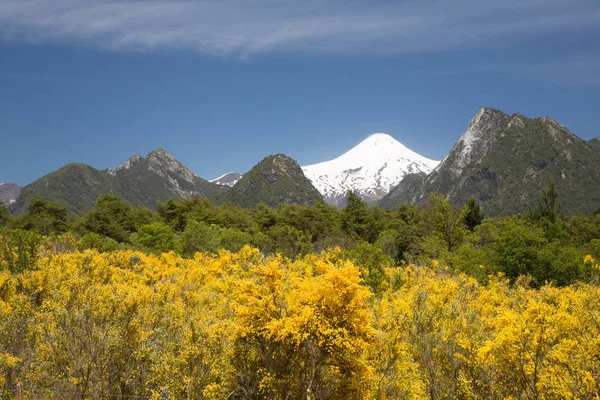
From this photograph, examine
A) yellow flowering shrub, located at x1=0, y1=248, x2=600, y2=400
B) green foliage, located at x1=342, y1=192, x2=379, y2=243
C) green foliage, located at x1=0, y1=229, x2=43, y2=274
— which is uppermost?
green foliage, located at x1=342, y1=192, x2=379, y2=243

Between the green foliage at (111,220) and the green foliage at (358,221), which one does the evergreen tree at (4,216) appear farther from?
the green foliage at (358,221)

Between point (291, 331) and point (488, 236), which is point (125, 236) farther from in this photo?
point (291, 331)

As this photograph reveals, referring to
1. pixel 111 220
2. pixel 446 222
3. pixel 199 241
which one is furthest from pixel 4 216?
pixel 446 222

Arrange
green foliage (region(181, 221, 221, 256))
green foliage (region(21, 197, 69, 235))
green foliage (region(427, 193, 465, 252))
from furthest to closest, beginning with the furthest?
green foliage (region(21, 197, 69, 235)), green foliage (region(181, 221, 221, 256)), green foliage (region(427, 193, 465, 252))

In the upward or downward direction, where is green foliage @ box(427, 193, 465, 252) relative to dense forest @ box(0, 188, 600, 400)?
upward

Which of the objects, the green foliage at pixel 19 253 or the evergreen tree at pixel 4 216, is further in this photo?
the evergreen tree at pixel 4 216

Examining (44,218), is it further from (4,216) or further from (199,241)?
(199,241)

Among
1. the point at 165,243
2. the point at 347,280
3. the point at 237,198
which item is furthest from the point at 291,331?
the point at 237,198

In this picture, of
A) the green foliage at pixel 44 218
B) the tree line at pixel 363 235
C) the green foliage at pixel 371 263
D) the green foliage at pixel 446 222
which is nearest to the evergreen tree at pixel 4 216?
the tree line at pixel 363 235

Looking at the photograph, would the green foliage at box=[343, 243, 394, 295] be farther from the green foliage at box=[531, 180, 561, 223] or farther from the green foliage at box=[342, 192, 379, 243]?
the green foliage at box=[531, 180, 561, 223]

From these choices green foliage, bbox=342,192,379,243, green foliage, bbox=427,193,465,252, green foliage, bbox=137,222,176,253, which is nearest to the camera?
green foliage, bbox=427,193,465,252

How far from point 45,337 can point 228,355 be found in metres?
5.62

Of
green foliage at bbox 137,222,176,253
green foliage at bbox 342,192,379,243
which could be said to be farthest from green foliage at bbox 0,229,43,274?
green foliage at bbox 342,192,379,243

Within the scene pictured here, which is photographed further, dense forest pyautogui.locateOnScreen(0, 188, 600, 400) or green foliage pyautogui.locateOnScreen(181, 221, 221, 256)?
green foliage pyautogui.locateOnScreen(181, 221, 221, 256)
